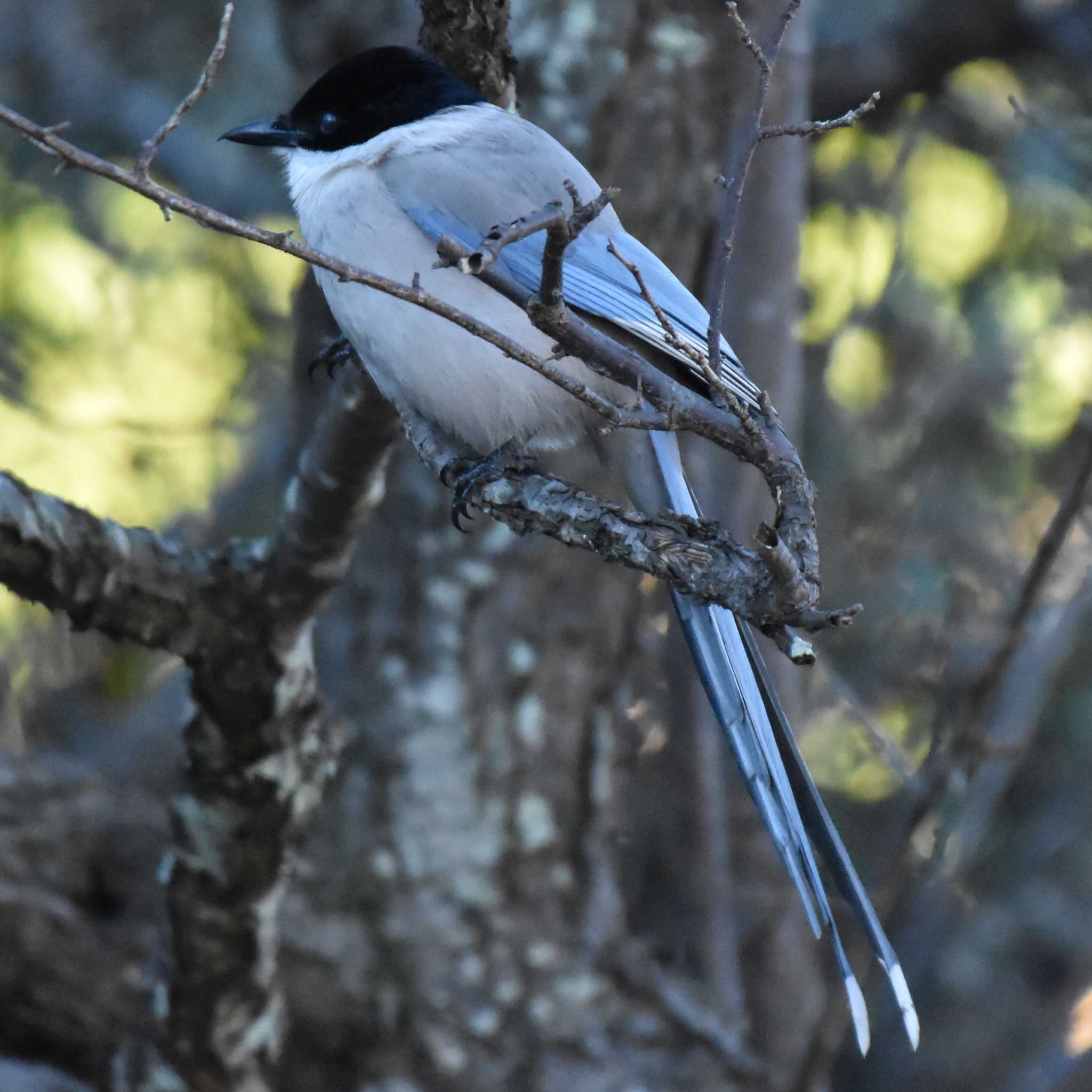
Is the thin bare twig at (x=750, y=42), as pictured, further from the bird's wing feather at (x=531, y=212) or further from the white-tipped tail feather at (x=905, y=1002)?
the white-tipped tail feather at (x=905, y=1002)

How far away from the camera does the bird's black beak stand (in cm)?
307

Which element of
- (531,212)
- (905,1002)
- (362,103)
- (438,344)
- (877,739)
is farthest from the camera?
(877,739)

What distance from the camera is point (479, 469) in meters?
2.57

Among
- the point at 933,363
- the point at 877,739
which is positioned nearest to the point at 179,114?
the point at 877,739

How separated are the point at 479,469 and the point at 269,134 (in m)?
0.99

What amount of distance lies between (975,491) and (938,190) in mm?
1179

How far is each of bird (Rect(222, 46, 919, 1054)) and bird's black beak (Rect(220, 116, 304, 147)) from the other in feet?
0.28

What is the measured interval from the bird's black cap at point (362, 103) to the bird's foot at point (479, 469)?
730 millimetres

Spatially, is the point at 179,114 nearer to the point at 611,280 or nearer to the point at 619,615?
the point at 611,280

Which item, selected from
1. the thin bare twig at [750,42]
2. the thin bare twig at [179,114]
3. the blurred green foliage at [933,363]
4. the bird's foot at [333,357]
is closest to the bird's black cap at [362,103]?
the bird's foot at [333,357]

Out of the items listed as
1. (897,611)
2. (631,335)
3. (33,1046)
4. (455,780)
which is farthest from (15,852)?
(897,611)

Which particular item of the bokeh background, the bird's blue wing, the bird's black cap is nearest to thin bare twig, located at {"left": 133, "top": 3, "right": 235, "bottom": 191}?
the bird's blue wing

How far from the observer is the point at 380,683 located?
3.49 m

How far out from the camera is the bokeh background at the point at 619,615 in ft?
10.8
